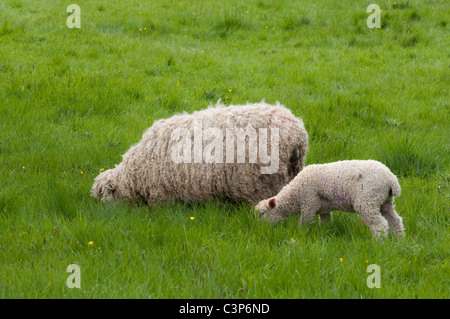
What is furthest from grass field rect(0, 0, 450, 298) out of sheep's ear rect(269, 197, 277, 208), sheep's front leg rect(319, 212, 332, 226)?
sheep's ear rect(269, 197, 277, 208)

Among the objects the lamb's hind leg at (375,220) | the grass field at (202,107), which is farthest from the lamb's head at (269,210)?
the lamb's hind leg at (375,220)

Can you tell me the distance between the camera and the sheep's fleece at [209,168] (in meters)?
4.62

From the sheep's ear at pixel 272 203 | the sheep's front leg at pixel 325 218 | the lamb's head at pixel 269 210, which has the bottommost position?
the sheep's front leg at pixel 325 218

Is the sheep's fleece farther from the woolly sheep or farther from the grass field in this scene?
the woolly sheep

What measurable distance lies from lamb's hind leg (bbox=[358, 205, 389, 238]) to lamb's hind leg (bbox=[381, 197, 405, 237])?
25 cm

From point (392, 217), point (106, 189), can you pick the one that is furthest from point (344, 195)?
point (106, 189)

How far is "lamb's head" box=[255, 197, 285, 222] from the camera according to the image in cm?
428

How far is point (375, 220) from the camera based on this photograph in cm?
388

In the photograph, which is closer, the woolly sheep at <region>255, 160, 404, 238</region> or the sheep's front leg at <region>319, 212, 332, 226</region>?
the woolly sheep at <region>255, 160, 404, 238</region>

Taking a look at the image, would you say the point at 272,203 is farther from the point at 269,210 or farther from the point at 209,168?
the point at 209,168

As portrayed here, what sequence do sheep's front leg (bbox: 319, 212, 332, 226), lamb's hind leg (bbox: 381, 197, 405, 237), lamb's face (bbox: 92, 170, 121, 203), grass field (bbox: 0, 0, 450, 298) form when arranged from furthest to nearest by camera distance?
lamb's face (bbox: 92, 170, 121, 203)
sheep's front leg (bbox: 319, 212, 332, 226)
lamb's hind leg (bbox: 381, 197, 405, 237)
grass field (bbox: 0, 0, 450, 298)

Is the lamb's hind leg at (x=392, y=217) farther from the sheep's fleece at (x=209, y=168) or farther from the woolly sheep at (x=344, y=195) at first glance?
the sheep's fleece at (x=209, y=168)

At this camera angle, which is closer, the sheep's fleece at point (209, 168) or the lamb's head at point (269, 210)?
the lamb's head at point (269, 210)
